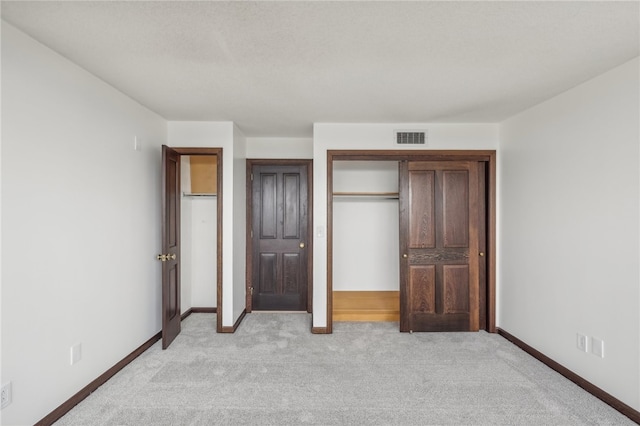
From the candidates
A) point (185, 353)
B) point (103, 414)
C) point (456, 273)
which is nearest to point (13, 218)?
point (103, 414)

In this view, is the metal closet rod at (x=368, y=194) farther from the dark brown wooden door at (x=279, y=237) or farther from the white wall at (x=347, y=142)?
the white wall at (x=347, y=142)

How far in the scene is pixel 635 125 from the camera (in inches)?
88.7

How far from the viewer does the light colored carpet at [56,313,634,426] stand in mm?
2217

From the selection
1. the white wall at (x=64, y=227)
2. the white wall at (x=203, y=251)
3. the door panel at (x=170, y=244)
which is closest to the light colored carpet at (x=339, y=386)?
the door panel at (x=170, y=244)

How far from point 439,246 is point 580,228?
4.58 feet

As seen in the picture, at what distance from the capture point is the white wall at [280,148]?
178 inches

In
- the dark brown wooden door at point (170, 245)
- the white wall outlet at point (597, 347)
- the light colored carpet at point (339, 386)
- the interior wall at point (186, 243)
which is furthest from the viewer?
the interior wall at point (186, 243)

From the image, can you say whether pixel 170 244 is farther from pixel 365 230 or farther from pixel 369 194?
pixel 365 230

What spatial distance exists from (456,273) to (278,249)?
7.54 ft

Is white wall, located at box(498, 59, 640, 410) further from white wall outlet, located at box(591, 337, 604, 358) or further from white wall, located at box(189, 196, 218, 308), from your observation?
white wall, located at box(189, 196, 218, 308)

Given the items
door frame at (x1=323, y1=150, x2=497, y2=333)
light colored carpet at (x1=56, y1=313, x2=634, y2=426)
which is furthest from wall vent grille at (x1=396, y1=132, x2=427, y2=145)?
light colored carpet at (x1=56, y1=313, x2=634, y2=426)

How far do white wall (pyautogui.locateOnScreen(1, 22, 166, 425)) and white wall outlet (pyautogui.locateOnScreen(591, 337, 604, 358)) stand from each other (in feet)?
12.7

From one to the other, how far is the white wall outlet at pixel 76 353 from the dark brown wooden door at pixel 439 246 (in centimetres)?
305

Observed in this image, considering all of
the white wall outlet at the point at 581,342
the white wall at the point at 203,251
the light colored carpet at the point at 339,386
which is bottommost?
the light colored carpet at the point at 339,386
